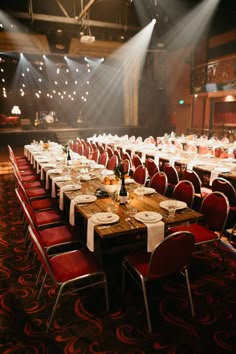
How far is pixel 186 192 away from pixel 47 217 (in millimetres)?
1823

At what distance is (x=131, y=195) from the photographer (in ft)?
11.2

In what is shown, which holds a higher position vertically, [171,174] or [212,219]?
[171,174]

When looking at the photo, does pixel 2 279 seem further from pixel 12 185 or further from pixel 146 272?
pixel 12 185

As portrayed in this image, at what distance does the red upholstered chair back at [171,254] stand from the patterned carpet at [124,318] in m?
0.51

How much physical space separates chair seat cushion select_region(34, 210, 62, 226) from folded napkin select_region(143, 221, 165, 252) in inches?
59.2

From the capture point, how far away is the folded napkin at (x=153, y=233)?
2471 mm

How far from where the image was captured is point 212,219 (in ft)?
10.1

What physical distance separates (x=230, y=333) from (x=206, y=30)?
1346cm

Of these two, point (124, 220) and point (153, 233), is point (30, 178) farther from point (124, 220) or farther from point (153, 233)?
point (153, 233)

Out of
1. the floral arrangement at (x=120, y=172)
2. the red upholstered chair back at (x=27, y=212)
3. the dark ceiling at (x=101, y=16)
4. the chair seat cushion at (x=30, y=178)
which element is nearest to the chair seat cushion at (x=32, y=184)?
the chair seat cushion at (x=30, y=178)

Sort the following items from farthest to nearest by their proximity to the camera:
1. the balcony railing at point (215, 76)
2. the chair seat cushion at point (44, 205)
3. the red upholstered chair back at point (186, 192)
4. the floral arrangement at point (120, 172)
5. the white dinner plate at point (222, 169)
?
1. the balcony railing at point (215, 76)
2. the white dinner plate at point (222, 169)
3. the chair seat cushion at point (44, 205)
4. the red upholstered chair back at point (186, 192)
5. the floral arrangement at point (120, 172)

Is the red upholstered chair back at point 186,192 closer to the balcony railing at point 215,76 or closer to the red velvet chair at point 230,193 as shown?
the red velvet chair at point 230,193

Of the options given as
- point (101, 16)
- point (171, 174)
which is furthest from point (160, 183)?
point (101, 16)

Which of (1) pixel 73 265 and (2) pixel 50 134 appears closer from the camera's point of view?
(1) pixel 73 265
